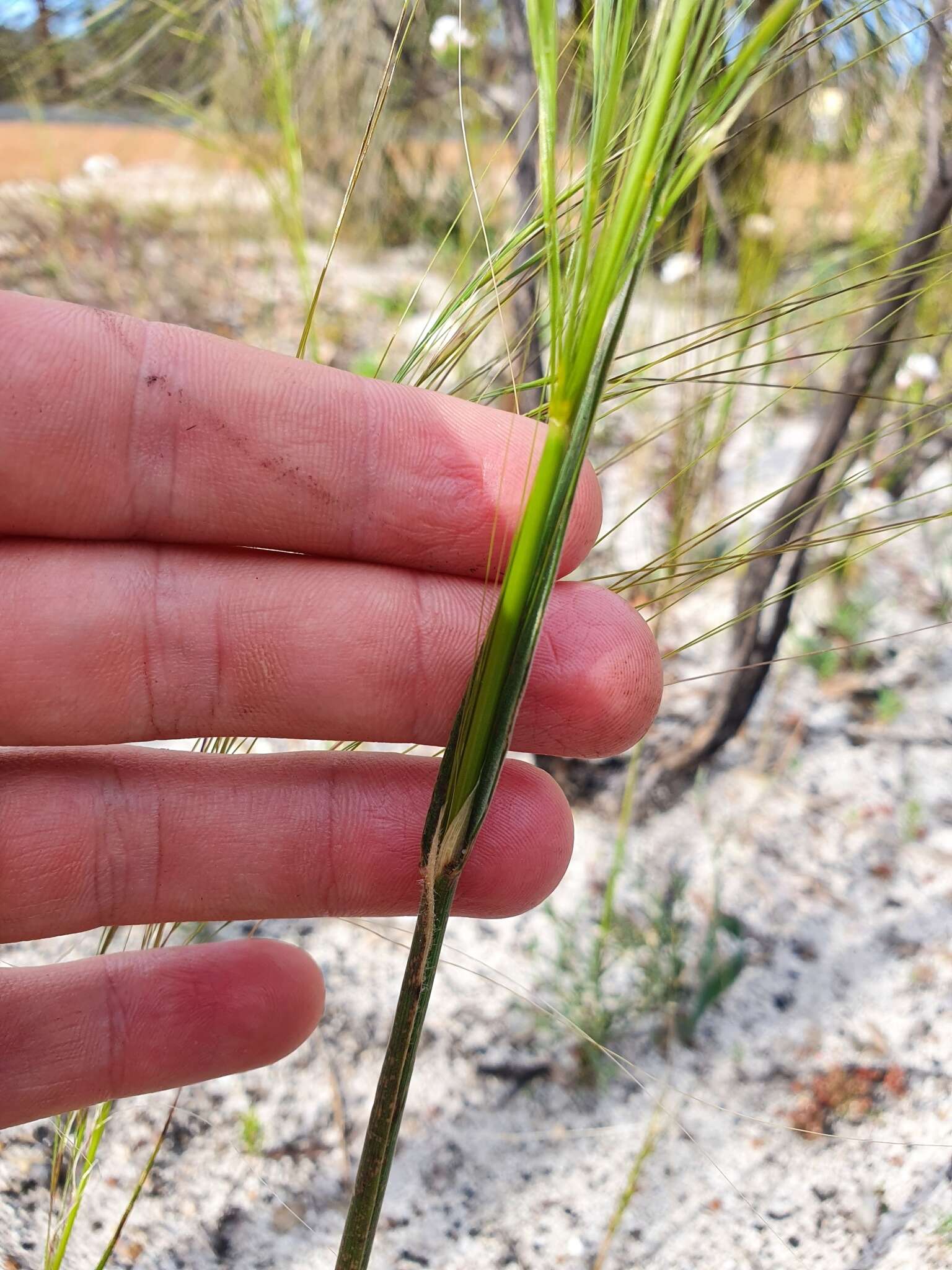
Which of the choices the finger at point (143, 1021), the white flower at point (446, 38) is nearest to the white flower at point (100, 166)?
the white flower at point (446, 38)

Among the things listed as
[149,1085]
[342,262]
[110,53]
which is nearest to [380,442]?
[149,1085]

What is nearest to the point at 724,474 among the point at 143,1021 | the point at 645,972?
the point at 645,972

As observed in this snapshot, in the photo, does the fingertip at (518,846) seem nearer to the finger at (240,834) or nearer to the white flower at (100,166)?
the finger at (240,834)

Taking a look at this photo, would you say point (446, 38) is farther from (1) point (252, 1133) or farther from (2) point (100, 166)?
(2) point (100, 166)

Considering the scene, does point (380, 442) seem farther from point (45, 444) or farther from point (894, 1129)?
point (894, 1129)

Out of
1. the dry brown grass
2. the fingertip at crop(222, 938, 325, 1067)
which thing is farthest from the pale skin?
Answer: the dry brown grass

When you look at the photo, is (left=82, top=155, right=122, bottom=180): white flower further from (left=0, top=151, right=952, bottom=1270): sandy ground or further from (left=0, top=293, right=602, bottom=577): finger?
(left=0, top=293, right=602, bottom=577): finger
